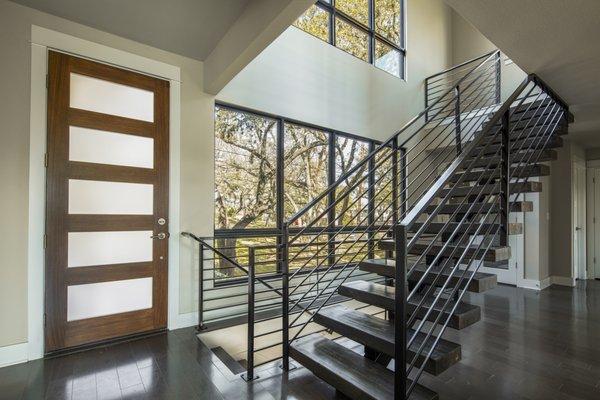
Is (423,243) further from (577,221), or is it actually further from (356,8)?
(577,221)

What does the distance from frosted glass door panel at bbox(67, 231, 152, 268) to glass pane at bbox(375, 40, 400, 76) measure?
4.72 meters

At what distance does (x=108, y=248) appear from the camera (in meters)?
2.83

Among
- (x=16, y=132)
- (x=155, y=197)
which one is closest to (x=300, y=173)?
(x=155, y=197)

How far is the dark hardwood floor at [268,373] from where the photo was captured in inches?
80.5

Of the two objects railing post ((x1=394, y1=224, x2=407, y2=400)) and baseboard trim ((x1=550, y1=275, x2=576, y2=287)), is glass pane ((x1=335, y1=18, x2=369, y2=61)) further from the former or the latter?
baseboard trim ((x1=550, y1=275, x2=576, y2=287))

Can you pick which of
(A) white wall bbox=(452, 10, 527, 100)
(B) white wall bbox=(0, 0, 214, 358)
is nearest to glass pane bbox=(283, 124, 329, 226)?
(B) white wall bbox=(0, 0, 214, 358)

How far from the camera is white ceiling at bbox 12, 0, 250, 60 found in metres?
2.56

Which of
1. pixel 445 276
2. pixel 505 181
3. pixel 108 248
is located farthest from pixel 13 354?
pixel 505 181

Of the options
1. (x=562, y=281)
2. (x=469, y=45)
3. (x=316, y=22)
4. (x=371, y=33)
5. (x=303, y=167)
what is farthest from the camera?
(x=469, y=45)

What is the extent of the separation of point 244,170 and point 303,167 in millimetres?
962

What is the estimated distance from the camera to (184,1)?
262cm

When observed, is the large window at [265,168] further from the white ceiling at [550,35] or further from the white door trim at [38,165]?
the white ceiling at [550,35]

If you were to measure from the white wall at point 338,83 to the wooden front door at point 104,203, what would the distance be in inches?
40.2

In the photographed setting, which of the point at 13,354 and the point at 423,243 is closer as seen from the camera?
the point at 13,354
